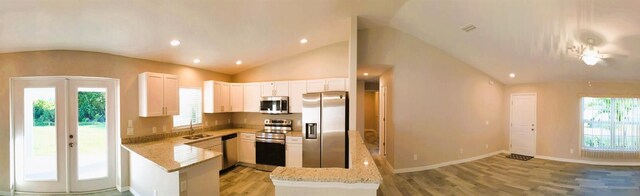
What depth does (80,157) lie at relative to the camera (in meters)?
3.85

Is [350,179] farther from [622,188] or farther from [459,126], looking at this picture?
[622,188]

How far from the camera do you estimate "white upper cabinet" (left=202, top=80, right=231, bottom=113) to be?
5297 mm

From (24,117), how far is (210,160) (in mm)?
3109

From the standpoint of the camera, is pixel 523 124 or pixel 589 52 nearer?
pixel 589 52

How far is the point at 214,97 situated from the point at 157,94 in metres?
1.26

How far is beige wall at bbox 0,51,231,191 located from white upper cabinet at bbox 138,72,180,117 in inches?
5.9

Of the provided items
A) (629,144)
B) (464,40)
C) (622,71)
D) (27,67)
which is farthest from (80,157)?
(629,144)

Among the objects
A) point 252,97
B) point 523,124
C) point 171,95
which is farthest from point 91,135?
point 523,124

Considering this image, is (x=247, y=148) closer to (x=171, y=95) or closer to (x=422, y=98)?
(x=171, y=95)

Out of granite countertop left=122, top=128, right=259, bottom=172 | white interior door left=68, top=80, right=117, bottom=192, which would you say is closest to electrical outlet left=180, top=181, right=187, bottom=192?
granite countertop left=122, top=128, right=259, bottom=172

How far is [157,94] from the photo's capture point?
4148 mm

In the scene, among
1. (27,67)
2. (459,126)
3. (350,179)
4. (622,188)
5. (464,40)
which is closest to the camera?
(350,179)

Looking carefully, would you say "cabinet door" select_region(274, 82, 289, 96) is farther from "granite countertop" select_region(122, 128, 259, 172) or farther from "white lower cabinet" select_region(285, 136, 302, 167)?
"granite countertop" select_region(122, 128, 259, 172)

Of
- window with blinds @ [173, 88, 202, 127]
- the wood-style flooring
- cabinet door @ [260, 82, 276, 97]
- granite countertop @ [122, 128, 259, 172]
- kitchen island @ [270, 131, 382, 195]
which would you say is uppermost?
cabinet door @ [260, 82, 276, 97]
